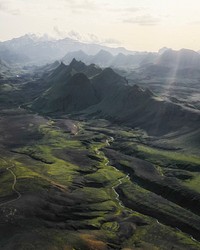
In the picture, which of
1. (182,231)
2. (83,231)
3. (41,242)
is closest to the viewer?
(41,242)

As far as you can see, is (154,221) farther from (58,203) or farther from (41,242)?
(41,242)

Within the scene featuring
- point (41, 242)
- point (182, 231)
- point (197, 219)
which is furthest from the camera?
point (197, 219)

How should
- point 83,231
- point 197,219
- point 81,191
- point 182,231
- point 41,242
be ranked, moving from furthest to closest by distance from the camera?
point 81,191 < point 197,219 < point 182,231 < point 83,231 < point 41,242

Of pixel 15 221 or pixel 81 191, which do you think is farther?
pixel 81 191

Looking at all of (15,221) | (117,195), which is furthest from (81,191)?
(15,221)

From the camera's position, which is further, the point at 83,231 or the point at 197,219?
the point at 197,219

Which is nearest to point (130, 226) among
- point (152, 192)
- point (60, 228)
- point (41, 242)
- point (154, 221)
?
point (154, 221)

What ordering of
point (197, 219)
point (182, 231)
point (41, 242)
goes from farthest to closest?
point (197, 219) < point (182, 231) < point (41, 242)

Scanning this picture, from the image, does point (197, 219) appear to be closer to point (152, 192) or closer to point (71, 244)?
point (152, 192)
